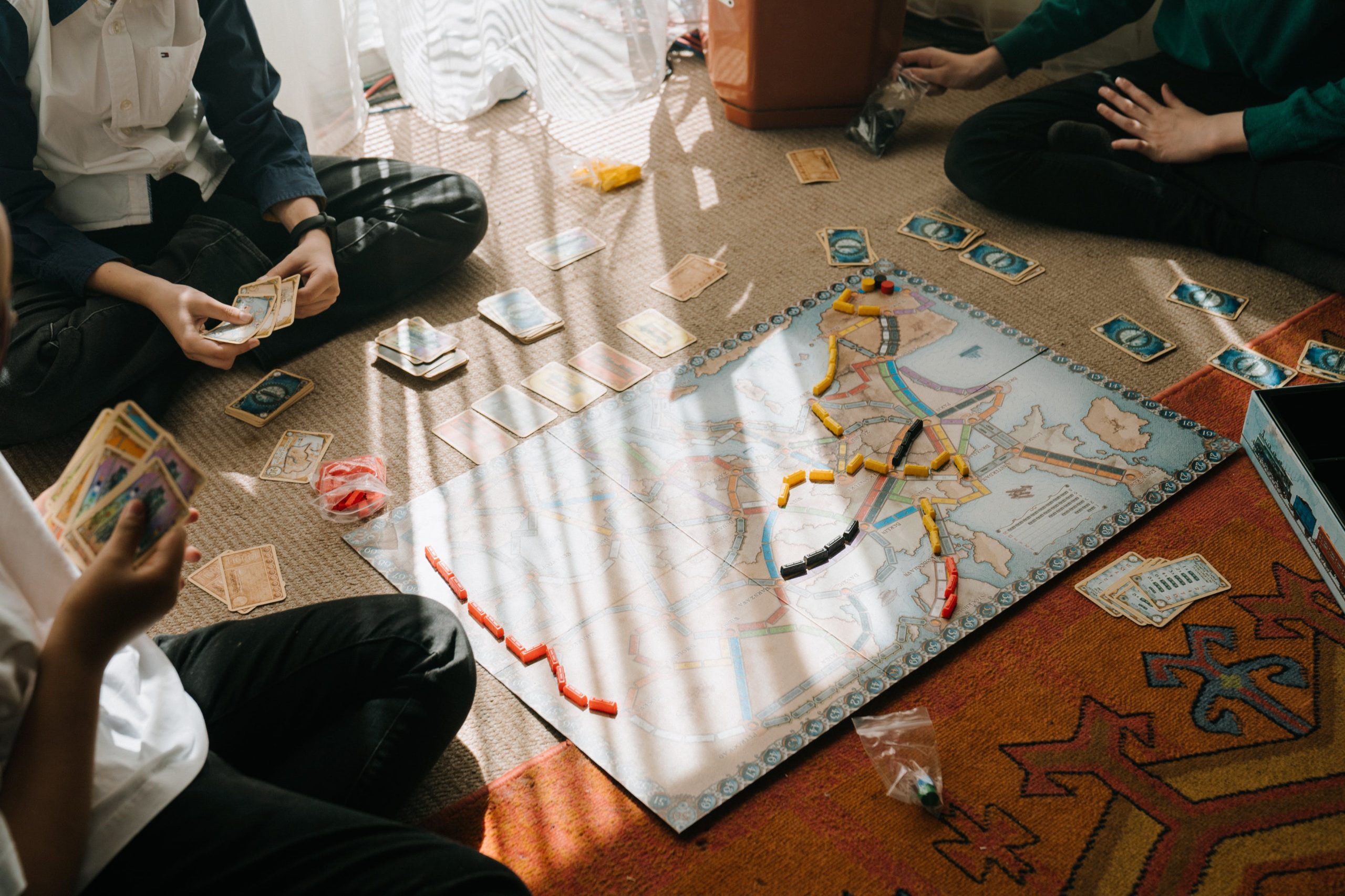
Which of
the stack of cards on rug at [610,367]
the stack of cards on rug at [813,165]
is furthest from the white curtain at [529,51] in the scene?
the stack of cards on rug at [610,367]

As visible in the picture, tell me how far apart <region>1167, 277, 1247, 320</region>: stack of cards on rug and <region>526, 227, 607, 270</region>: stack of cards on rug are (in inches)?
46.4

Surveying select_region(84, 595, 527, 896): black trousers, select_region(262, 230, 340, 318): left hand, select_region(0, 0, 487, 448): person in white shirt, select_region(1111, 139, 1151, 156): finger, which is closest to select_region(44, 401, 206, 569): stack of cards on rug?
select_region(84, 595, 527, 896): black trousers

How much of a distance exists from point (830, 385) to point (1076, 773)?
32.3 inches

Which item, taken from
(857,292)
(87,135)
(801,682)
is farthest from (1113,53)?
(87,135)

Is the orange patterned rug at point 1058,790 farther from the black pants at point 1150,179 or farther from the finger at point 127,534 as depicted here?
the black pants at point 1150,179

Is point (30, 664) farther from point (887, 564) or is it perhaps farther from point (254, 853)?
point (887, 564)

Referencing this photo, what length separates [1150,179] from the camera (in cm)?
218

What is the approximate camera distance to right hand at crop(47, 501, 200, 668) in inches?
33.9

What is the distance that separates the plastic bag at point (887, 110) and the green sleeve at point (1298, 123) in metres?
0.79

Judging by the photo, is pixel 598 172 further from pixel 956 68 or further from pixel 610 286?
pixel 956 68

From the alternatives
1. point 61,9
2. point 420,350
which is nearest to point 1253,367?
point 420,350

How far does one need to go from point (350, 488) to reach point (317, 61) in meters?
1.38

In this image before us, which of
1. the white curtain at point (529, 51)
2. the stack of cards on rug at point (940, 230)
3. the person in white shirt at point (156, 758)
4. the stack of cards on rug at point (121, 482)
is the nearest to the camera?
the person in white shirt at point (156, 758)

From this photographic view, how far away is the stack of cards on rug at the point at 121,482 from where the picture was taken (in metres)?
0.95
